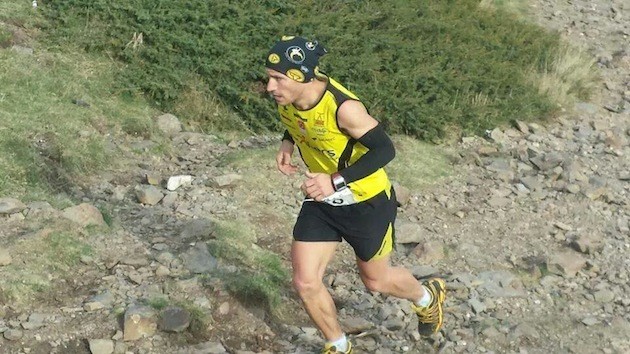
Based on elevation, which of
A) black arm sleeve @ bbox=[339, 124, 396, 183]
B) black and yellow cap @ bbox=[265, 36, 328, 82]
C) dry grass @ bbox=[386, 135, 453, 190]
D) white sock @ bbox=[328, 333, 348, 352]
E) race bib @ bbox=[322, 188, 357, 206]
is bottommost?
dry grass @ bbox=[386, 135, 453, 190]

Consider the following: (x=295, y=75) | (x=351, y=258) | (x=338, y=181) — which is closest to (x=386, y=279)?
(x=338, y=181)

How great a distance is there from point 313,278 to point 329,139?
30.5 inches

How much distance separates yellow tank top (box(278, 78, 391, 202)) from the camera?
213 inches

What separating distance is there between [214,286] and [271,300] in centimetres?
38

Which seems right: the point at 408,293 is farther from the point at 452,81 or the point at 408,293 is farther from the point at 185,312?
the point at 452,81

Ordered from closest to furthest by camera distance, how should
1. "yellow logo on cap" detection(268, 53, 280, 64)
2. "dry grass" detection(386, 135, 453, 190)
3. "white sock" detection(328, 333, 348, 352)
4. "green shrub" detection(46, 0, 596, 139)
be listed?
"yellow logo on cap" detection(268, 53, 280, 64) < "white sock" detection(328, 333, 348, 352) < "dry grass" detection(386, 135, 453, 190) < "green shrub" detection(46, 0, 596, 139)

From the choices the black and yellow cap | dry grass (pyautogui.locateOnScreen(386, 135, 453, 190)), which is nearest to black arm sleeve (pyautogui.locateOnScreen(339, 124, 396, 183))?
the black and yellow cap

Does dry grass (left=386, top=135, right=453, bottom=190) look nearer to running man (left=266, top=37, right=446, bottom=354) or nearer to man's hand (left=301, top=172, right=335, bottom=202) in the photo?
running man (left=266, top=37, right=446, bottom=354)

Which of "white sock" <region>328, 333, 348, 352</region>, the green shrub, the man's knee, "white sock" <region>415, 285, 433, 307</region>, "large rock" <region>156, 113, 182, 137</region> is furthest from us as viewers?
the green shrub

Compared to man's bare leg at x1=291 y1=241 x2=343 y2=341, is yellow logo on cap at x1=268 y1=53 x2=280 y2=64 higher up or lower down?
higher up

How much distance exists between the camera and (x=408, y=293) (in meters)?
6.09

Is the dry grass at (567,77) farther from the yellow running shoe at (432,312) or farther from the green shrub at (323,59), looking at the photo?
the yellow running shoe at (432,312)

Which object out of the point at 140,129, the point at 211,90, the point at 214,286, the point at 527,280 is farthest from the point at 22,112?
the point at 527,280

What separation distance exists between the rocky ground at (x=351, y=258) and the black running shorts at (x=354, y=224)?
93 centimetres
